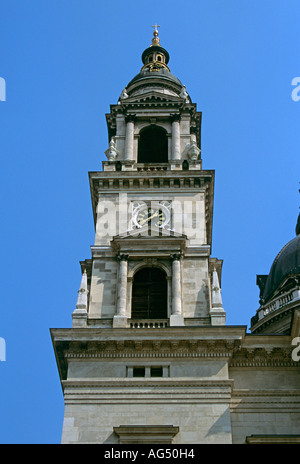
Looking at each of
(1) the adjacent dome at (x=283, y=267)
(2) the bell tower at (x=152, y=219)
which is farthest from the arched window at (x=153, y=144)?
(1) the adjacent dome at (x=283, y=267)

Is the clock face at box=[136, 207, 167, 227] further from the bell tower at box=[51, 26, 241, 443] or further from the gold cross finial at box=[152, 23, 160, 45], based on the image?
the gold cross finial at box=[152, 23, 160, 45]

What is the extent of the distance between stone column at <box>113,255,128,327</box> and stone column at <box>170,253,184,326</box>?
1.86 metres

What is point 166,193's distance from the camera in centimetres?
3503

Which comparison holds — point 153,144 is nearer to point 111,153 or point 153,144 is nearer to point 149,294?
point 111,153

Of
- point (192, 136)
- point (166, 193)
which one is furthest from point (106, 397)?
point (192, 136)

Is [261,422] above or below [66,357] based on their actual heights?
below

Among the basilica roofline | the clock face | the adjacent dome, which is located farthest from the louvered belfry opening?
the adjacent dome

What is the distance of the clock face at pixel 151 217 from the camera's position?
33688 millimetres

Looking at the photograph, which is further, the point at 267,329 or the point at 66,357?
the point at 267,329

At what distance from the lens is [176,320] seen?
29.2m

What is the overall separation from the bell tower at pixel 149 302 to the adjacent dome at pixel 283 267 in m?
11.5

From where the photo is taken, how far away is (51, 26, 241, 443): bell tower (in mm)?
26219

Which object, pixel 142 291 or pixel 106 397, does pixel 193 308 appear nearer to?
pixel 142 291
